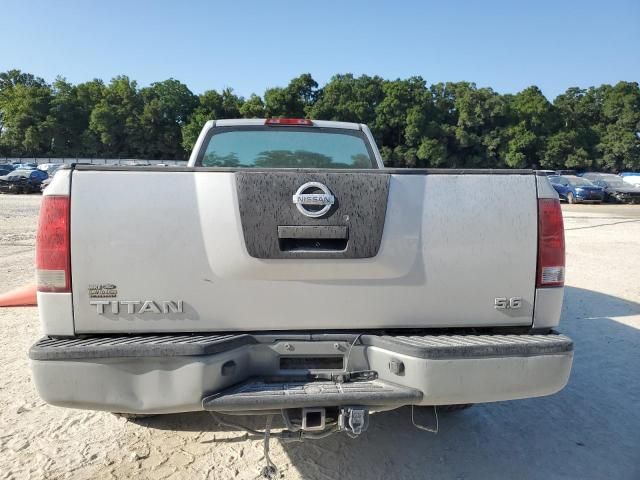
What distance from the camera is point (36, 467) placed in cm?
270

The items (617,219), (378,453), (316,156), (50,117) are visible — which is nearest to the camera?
(378,453)

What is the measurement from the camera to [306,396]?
2.06 meters

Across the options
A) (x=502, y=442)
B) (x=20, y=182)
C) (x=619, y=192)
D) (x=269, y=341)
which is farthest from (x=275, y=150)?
(x=619, y=192)

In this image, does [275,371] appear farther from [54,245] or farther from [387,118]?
[387,118]

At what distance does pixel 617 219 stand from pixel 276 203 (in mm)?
21022

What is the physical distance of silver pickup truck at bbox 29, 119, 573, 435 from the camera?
6.84 feet

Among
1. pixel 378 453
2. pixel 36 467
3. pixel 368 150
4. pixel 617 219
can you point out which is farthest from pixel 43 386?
pixel 617 219

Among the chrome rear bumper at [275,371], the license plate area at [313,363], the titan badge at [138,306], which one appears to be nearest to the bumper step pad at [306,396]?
the chrome rear bumper at [275,371]

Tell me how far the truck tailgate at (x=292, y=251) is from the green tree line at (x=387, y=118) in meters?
58.0

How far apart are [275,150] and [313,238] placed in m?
1.98

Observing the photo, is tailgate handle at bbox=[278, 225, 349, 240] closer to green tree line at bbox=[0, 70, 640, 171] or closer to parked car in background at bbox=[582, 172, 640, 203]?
parked car in background at bbox=[582, 172, 640, 203]

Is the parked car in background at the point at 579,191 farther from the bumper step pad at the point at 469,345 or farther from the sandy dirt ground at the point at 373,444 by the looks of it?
the bumper step pad at the point at 469,345

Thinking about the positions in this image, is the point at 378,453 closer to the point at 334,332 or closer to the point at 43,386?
the point at 334,332

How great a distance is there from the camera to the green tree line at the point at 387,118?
204 ft
